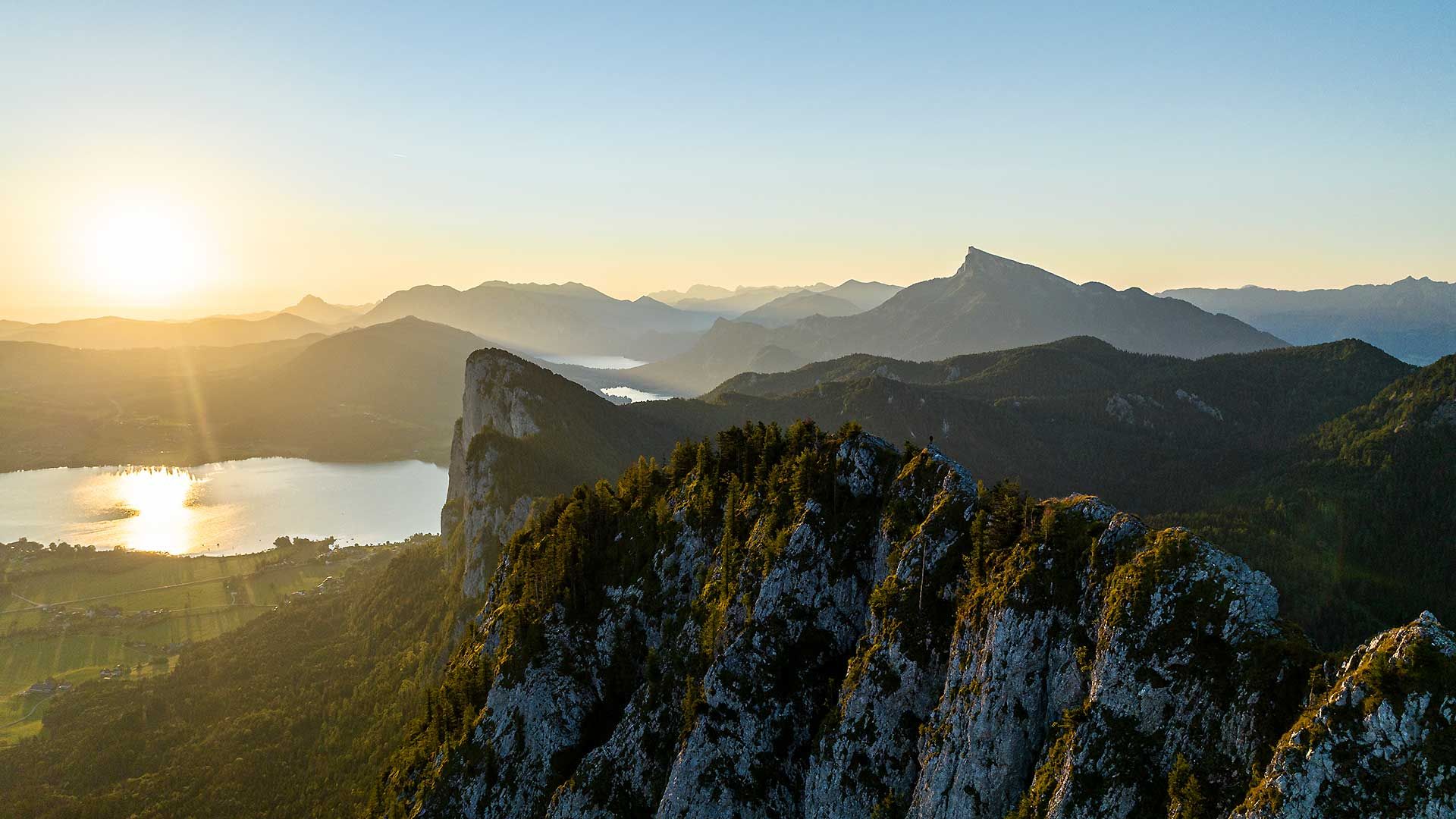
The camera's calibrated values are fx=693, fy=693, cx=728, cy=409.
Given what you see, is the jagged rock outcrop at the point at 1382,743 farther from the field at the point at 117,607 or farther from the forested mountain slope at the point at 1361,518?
the field at the point at 117,607

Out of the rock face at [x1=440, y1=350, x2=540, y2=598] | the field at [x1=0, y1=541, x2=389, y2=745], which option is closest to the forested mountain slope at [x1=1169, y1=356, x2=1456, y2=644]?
the rock face at [x1=440, y1=350, x2=540, y2=598]

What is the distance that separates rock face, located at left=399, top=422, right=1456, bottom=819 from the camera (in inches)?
936

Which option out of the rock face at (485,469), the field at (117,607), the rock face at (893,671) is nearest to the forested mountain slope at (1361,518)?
the rock face at (893,671)

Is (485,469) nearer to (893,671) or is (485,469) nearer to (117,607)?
(893,671)

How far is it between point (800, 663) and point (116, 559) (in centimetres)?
23593

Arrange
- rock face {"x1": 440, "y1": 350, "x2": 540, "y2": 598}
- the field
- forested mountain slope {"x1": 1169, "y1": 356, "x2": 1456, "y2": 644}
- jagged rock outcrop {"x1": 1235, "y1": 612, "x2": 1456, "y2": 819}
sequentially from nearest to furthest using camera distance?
jagged rock outcrop {"x1": 1235, "y1": 612, "x2": 1456, "y2": 819} → rock face {"x1": 440, "y1": 350, "x2": 540, "y2": 598} → forested mountain slope {"x1": 1169, "y1": 356, "x2": 1456, "y2": 644} → the field

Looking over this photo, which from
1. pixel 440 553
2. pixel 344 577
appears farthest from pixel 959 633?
pixel 344 577

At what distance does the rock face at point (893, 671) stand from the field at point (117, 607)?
118878 mm

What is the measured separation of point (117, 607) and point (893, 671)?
20346 centimetres

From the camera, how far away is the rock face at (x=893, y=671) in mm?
23781

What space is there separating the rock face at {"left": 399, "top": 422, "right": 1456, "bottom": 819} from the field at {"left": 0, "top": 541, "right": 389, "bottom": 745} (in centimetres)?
11888

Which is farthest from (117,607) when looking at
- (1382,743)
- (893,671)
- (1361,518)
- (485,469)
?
(1361,518)

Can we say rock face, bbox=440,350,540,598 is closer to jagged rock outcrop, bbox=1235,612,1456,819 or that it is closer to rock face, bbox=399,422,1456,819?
rock face, bbox=399,422,1456,819

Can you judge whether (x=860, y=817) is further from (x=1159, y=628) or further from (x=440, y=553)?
(x=440, y=553)
